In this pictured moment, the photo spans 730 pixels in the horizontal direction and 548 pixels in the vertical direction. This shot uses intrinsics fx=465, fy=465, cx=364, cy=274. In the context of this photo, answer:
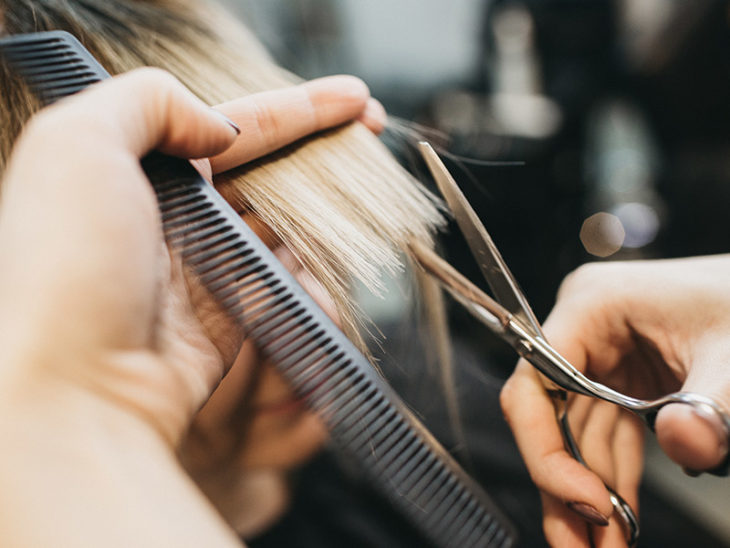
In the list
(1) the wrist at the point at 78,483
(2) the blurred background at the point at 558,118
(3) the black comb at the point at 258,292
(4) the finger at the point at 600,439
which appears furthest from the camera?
(2) the blurred background at the point at 558,118

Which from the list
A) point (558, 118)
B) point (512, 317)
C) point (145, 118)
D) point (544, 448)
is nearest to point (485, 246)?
point (512, 317)

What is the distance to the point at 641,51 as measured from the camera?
1.40m

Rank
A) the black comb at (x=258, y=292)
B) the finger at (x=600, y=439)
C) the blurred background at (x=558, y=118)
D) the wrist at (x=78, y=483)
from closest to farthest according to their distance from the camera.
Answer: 1. the wrist at (x=78, y=483)
2. the black comb at (x=258, y=292)
3. the finger at (x=600, y=439)
4. the blurred background at (x=558, y=118)

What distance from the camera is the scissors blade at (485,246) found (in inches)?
18.4

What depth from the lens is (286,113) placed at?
50 cm

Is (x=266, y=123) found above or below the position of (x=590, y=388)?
above

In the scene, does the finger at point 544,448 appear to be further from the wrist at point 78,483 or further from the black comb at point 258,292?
the wrist at point 78,483

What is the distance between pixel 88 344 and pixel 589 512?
0.44 metres

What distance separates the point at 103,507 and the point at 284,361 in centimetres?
16

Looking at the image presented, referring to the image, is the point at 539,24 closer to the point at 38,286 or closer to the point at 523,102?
the point at 523,102

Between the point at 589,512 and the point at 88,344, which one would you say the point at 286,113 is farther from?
the point at 589,512

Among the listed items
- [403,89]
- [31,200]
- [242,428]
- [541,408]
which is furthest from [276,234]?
[403,89]

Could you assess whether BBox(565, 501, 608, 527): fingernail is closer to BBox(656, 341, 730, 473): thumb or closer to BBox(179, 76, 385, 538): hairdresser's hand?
BBox(656, 341, 730, 473): thumb

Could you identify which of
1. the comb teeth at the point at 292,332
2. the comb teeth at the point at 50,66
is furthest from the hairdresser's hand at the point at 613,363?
the comb teeth at the point at 50,66
